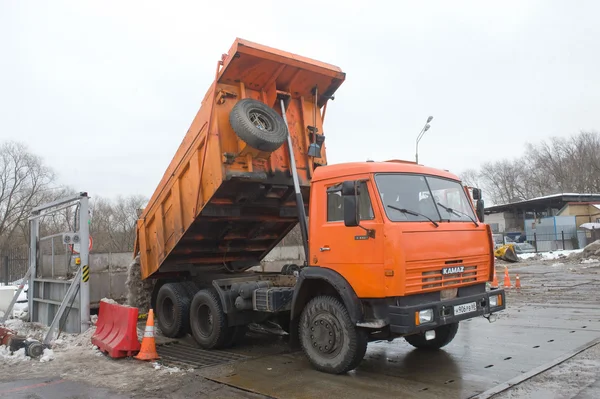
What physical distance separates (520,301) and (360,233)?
8657 millimetres

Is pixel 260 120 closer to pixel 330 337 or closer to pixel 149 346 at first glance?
pixel 330 337

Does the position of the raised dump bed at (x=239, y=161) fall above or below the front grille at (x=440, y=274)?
above

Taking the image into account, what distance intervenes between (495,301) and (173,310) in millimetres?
5420

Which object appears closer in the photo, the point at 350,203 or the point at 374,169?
the point at 350,203

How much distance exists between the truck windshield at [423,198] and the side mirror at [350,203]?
36 centimetres

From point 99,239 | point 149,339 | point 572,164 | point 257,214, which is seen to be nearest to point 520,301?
point 257,214

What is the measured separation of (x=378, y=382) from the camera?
556cm

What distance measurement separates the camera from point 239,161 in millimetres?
7316

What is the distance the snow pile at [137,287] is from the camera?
1000 centimetres

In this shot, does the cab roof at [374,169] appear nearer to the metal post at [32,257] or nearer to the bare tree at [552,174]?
the metal post at [32,257]

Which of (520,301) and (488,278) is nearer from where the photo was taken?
(488,278)

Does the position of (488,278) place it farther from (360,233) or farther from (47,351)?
(47,351)

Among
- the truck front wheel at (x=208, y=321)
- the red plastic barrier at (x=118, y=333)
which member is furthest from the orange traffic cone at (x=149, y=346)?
the truck front wheel at (x=208, y=321)

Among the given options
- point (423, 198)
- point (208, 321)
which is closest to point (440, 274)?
point (423, 198)
